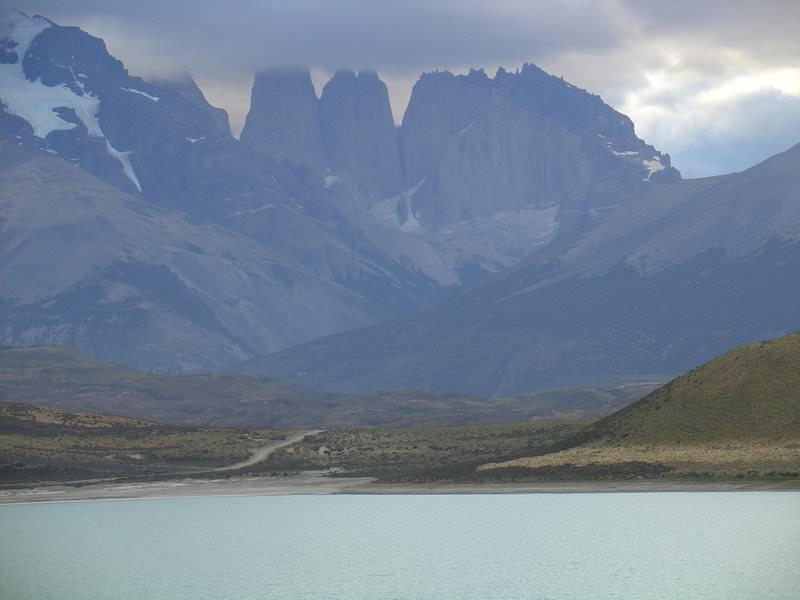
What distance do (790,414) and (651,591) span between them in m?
68.0

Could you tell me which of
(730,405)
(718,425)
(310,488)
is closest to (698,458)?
(718,425)

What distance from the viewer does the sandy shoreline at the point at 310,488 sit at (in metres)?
129

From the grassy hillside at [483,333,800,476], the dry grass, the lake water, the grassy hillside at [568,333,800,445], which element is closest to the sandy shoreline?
the dry grass

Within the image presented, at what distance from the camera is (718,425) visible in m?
146

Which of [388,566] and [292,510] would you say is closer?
[388,566]

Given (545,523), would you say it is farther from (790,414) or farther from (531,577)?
(790,414)

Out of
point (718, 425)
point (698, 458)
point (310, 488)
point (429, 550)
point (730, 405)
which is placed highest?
point (730, 405)

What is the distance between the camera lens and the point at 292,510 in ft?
433

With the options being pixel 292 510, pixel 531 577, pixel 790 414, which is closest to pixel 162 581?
pixel 531 577

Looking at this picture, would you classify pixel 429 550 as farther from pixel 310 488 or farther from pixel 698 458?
pixel 310 488

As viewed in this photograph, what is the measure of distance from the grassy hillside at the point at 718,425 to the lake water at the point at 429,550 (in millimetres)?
13510

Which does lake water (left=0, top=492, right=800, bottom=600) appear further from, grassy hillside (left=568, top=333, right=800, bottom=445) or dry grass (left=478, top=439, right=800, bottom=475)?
grassy hillside (left=568, top=333, right=800, bottom=445)

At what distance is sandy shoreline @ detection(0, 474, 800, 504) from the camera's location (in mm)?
128625

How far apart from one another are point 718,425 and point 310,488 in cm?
4194
